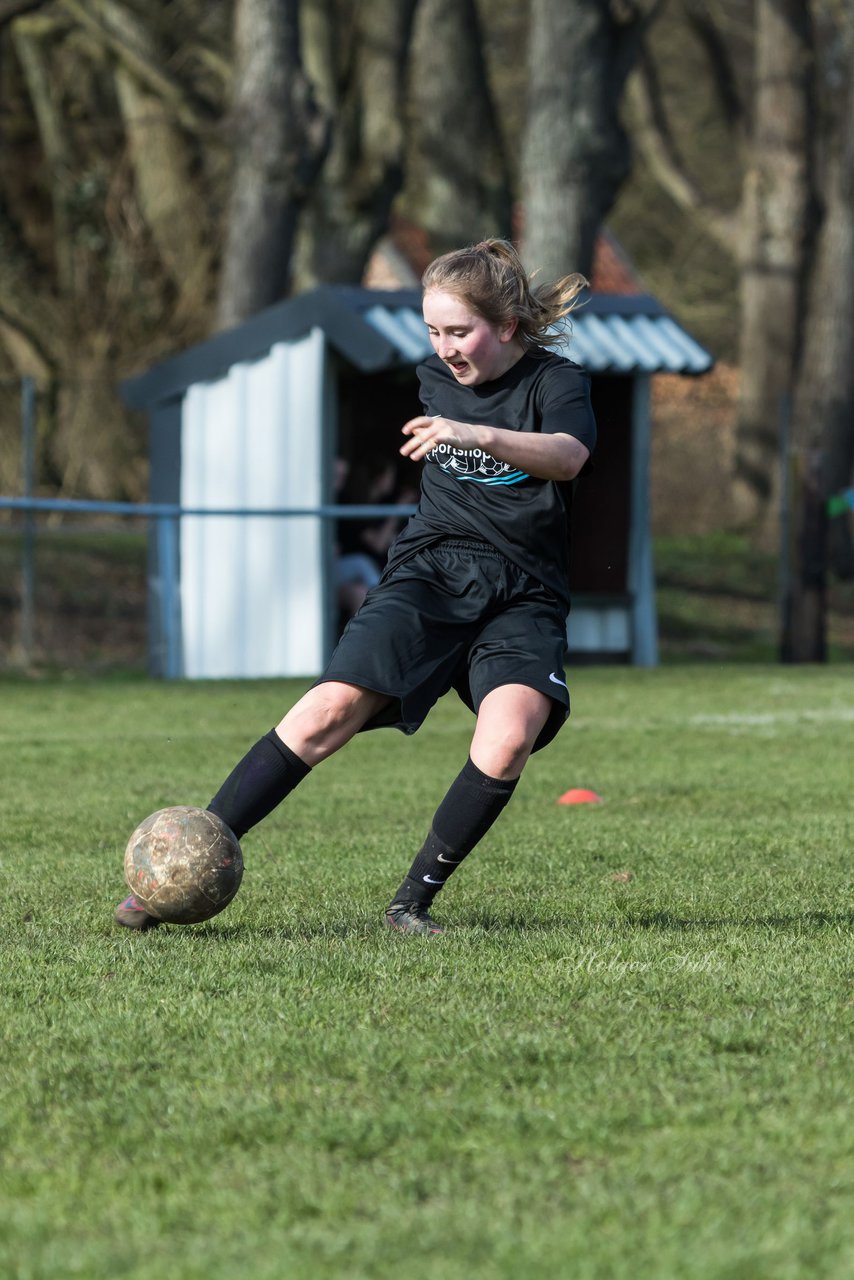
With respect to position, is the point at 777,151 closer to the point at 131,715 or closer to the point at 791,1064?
the point at 131,715

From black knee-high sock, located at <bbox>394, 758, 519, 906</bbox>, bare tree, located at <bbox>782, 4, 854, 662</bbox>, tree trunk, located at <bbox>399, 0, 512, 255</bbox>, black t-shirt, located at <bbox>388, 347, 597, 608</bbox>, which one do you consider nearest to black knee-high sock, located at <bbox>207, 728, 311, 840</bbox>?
black knee-high sock, located at <bbox>394, 758, 519, 906</bbox>

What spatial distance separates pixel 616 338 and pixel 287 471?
9.92 ft

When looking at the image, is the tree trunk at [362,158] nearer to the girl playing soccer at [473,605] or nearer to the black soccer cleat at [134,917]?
the girl playing soccer at [473,605]

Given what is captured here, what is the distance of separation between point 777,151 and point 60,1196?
2482cm

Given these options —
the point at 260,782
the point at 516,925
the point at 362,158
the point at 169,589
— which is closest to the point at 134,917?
the point at 260,782

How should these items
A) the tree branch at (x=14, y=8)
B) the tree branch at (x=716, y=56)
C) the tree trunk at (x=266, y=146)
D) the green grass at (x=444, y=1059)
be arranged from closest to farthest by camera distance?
Result: 1. the green grass at (x=444, y=1059)
2. the tree trunk at (x=266, y=146)
3. the tree branch at (x=14, y=8)
4. the tree branch at (x=716, y=56)

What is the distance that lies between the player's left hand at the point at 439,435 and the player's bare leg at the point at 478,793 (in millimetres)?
756

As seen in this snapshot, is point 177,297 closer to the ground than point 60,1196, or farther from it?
farther from it

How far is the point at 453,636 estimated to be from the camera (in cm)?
496

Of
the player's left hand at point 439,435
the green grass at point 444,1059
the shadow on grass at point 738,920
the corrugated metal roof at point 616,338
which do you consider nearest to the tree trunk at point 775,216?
the corrugated metal roof at point 616,338

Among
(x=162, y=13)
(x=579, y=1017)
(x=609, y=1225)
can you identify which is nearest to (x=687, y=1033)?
(x=579, y=1017)

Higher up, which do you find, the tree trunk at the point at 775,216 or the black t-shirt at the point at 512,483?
the tree trunk at the point at 775,216

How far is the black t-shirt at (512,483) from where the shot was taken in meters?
4.91

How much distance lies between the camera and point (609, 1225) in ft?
8.90
